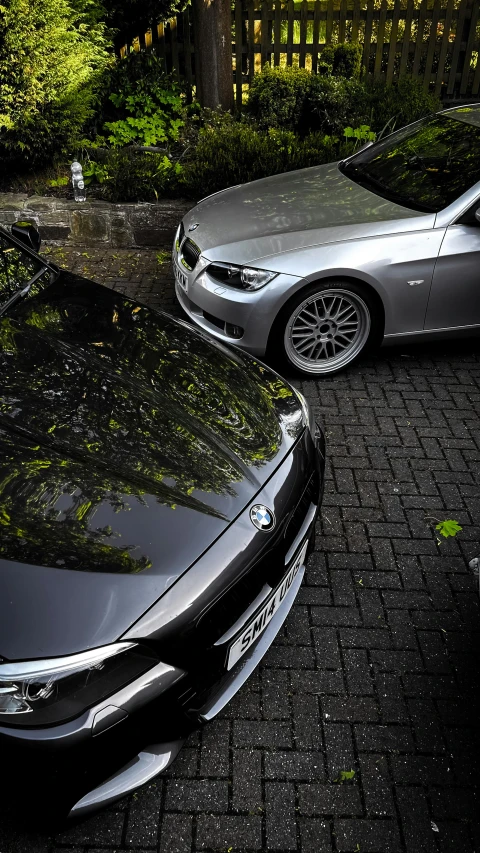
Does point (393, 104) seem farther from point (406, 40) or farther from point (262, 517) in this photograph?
point (262, 517)

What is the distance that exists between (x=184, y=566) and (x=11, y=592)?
21.2 inches

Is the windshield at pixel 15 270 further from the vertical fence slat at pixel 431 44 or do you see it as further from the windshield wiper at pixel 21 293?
the vertical fence slat at pixel 431 44

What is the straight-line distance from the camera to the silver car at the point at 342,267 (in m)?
4.40

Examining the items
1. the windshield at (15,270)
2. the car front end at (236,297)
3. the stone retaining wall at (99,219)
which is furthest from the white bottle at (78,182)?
the windshield at (15,270)

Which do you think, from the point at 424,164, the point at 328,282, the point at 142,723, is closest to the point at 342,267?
the point at 328,282

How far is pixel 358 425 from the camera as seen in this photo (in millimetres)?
4328

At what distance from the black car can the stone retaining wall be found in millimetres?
4037

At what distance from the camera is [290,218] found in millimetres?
4719

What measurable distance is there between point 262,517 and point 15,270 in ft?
6.67

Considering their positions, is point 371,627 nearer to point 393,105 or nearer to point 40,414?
point 40,414

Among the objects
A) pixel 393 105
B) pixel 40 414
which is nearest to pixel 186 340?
pixel 40 414

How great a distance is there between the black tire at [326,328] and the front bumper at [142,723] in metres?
2.25

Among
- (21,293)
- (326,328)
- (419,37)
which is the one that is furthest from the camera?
(419,37)

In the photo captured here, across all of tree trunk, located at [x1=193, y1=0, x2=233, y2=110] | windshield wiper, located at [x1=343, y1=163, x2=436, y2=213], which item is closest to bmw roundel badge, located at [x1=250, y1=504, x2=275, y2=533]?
windshield wiper, located at [x1=343, y1=163, x2=436, y2=213]
